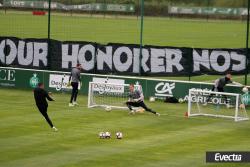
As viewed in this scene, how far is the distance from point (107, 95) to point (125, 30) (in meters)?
37.4

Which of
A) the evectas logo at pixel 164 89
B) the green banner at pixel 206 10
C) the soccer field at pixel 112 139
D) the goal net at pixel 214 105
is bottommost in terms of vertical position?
the soccer field at pixel 112 139

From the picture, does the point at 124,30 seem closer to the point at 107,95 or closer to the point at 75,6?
the point at 75,6

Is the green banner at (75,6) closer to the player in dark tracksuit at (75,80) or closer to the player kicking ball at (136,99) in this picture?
the player in dark tracksuit at (75,80)

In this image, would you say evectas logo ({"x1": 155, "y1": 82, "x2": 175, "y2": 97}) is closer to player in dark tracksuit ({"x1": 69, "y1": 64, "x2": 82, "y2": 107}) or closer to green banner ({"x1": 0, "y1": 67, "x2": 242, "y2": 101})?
green banner ({"x1": 0, "y1": 67, "x2": 242, "y2": 101})

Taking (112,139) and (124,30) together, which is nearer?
(112,139)

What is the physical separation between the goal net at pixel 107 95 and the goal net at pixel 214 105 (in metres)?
3.21

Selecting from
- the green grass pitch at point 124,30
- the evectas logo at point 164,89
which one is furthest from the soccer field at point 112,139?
the green grass pitch at point 124,30

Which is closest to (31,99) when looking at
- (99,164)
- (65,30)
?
(99,164)

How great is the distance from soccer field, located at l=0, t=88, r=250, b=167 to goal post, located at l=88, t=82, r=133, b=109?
0.83 m

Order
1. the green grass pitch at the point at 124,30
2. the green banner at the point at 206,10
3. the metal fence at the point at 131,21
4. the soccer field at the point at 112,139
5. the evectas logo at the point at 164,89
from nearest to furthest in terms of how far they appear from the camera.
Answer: the soccer field at the point at 112,139 → the evectas logo at the point at 164,89 → the green grass pitch at the point at 124,30 → the metal fence at the point at 131,21 → the green banner at the point at 206,10

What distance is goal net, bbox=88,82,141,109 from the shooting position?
37156mm

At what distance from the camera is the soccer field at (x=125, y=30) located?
206ft

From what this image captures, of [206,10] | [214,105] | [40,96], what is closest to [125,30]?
[206,10]

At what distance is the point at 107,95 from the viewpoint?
37.8 metres
